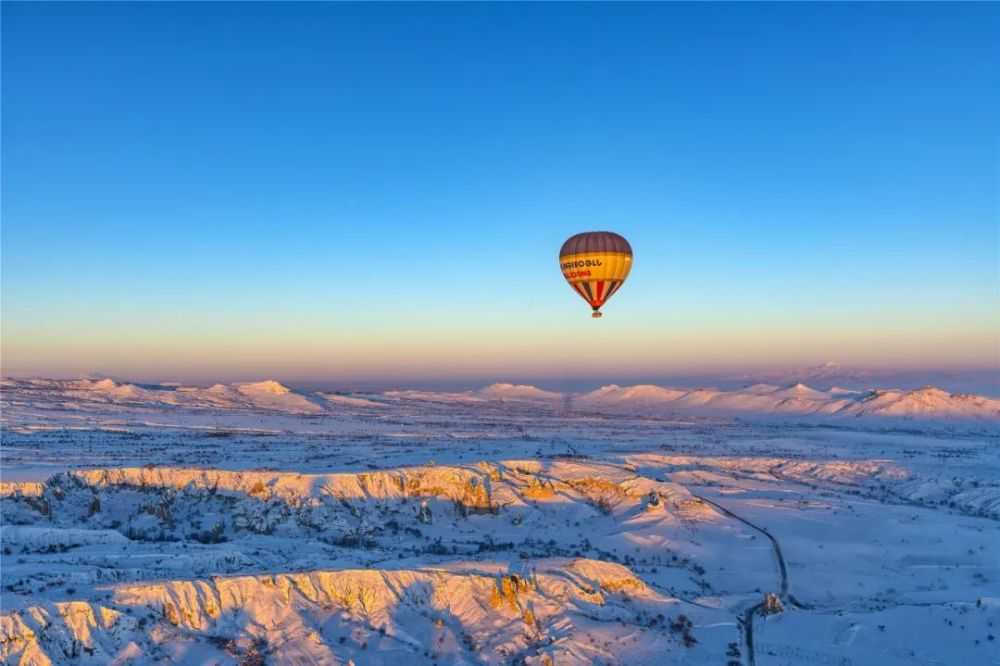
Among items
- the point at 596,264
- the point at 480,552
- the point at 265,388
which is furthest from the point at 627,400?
the point at 480,552

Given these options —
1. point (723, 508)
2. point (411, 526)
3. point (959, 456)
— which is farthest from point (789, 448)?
point (411, 526)

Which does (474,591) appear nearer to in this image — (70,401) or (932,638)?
(932,638)

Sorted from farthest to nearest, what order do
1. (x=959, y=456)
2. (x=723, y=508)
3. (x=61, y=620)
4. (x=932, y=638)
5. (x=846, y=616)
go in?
(x=959, y=456) → (x=723, y=508) → (x=846, y=616) → (x=932, y=638) → (x=61, y=620)

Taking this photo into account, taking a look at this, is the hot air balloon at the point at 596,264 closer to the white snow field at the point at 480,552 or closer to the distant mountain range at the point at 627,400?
the white snow field at the point at 480,552

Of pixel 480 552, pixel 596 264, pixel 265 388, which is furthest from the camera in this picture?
pixel 265 388

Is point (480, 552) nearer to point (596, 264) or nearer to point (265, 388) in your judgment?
point (596, 264)
